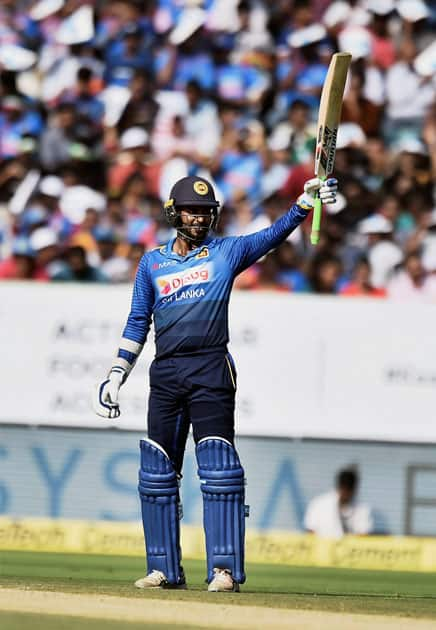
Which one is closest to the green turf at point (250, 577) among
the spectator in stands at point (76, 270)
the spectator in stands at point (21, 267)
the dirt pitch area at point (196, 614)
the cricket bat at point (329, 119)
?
the dirt pitch area at point (196, 614)

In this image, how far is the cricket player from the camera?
6281 millimetres

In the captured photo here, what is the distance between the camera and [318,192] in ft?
20.3

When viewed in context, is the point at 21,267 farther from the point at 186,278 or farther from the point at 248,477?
the point at 186,278

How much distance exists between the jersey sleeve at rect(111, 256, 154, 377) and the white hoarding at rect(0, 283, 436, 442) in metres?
3.00

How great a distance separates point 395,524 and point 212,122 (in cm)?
477

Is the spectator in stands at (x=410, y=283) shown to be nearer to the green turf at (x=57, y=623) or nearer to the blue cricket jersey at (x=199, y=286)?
the blue cricket jersey at (x=199, y=286)

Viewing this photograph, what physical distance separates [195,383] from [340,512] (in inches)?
146

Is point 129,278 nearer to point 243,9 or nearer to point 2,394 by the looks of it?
point 2,394

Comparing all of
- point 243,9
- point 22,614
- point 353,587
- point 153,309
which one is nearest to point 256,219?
point 243,9

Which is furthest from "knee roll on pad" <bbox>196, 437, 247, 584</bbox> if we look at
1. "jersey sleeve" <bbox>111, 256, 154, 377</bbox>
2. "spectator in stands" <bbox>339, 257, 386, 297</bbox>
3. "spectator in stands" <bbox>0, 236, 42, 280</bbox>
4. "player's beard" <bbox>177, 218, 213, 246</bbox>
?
"spectator in stands" <bbox>0, 236, 42, 280</bbox>

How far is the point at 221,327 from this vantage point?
635 cm

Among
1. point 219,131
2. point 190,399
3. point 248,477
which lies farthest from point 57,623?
point 219,131

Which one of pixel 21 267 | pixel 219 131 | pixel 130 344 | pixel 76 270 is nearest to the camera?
pixel 130 344

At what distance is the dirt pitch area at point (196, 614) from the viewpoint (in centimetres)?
514
